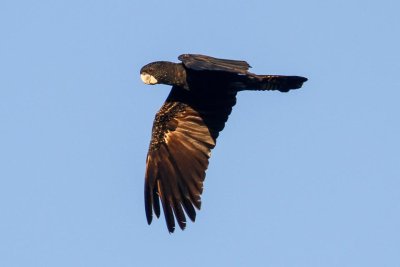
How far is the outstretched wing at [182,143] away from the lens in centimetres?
2044

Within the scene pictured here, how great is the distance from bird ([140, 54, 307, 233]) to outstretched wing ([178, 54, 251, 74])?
0.02 m

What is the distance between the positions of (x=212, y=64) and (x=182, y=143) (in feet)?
9.55

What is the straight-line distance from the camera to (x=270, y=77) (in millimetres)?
20047

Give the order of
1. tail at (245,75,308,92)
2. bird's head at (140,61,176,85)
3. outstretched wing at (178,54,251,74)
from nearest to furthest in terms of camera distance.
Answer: outstretched wing at (178,54,251,74) → tail at (245,75,308,92) → bird's head at (140,61,176,85)

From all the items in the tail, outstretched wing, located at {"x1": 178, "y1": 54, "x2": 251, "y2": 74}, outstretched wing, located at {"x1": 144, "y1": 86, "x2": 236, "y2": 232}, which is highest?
outstretched wing, located at {"x1": 178, "y1": 54, "x2": 251, "y2": 74}

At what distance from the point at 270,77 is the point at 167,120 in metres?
2.54

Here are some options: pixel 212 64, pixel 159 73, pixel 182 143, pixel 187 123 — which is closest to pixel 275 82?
pixel 212 64

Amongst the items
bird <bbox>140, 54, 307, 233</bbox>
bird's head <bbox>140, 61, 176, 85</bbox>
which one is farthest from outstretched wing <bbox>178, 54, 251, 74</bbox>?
bird's head <bbox>140, 61, 176, 85</bbox>

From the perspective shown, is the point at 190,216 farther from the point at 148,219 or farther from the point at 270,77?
the point at 270,77

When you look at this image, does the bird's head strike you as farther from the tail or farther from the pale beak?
the tail

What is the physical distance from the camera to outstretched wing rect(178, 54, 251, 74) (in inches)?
733

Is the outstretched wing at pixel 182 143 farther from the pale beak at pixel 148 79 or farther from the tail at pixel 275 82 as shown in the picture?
the pale beak at pixel 148 79

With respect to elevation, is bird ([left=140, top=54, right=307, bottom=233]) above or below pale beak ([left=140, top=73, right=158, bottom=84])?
below

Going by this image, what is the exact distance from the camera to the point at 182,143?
2133cm
